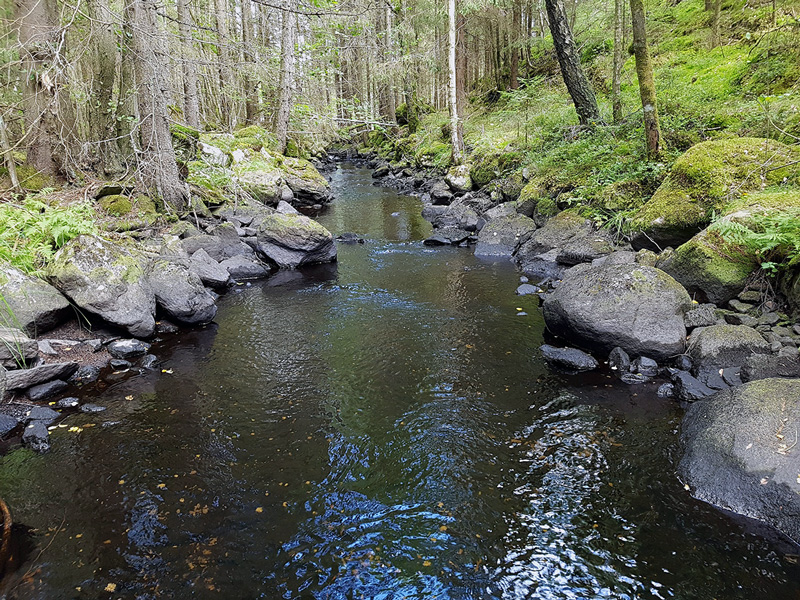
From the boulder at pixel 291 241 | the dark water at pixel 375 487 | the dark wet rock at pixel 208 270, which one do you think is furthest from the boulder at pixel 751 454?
the boulder at pixel 291 241

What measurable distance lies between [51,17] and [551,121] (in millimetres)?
13701

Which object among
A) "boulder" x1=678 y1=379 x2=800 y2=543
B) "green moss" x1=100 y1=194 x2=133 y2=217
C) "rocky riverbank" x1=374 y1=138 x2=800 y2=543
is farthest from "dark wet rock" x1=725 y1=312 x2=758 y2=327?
"green moss" x1=100 y1=194 x2=133 y2=217

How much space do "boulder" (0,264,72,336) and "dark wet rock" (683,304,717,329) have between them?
907 centimetres

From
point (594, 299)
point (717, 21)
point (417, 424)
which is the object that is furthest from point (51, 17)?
point (717, 21)

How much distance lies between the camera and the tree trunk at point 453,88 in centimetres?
1788

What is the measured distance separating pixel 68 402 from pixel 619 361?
7.12m

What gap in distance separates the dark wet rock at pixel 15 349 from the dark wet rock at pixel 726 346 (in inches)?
335

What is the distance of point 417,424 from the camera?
5402 millimetres

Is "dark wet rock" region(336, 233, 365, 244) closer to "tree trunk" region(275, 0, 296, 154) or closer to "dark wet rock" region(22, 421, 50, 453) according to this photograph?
"tree trunk" region(275, 0, 296, 154)

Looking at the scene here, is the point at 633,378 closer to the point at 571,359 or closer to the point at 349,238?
the point at 571,359

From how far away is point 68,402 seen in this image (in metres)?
5.77

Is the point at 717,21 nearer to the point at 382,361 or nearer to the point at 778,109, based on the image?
the point at 778,109

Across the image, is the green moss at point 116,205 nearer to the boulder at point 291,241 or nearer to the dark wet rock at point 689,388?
the boulder at point 291,241

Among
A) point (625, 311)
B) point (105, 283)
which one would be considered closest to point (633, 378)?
point (625, 311)
